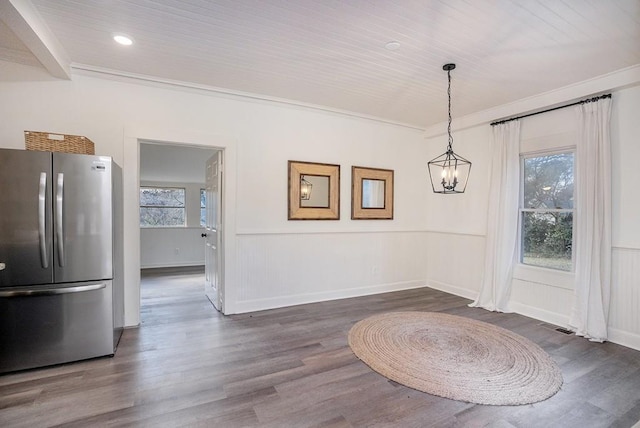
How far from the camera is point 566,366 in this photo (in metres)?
2.66

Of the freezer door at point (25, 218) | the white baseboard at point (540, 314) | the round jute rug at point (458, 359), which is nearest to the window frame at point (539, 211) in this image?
the white baseboard at point (540, 314)

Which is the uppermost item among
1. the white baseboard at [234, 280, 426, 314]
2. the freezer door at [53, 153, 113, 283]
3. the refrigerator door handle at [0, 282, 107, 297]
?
the freezer door at [53, 153, 113, 283]

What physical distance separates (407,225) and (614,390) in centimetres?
326

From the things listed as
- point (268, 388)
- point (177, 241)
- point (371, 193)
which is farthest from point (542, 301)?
point (177, 241)

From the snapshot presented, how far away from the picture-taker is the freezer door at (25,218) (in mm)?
2432

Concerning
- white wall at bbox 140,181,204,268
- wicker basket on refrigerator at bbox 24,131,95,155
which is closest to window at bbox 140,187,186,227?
white wall at bbox 140,181,204,268

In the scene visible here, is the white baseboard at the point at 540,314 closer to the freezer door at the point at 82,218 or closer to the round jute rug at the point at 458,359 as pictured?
the round jute rug at the point at 458,359

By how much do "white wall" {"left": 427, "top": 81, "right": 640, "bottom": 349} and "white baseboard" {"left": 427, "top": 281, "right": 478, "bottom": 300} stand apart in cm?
2

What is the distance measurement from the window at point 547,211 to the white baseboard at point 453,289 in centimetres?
91

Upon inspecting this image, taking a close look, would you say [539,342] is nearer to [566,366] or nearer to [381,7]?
[566,366]

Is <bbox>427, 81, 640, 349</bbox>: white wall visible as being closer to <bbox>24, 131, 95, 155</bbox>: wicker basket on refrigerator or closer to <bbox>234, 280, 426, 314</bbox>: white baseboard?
<bbox>234, 280, 426, 314</bbox>: white baseboard

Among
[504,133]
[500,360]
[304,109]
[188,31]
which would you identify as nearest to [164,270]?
[304,109]

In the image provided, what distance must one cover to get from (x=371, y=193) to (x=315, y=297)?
1831 millimetres

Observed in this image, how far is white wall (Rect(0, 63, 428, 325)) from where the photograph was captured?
3195 mm
